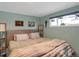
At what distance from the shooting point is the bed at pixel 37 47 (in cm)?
87

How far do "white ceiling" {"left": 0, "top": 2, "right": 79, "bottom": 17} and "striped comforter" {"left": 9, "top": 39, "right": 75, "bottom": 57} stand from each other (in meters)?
0.41

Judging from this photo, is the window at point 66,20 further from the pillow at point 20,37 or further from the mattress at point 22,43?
the pillow at point 20,37

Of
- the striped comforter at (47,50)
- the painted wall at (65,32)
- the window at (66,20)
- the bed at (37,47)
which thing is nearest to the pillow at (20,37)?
the bed at (37,47)

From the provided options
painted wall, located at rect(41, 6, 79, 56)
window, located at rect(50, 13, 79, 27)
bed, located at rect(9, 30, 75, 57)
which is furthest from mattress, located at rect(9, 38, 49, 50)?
window, located at rect(50, 13, 79, 27)

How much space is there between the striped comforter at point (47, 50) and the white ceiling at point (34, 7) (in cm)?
41

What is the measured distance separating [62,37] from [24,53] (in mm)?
526

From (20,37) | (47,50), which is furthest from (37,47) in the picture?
(20,37)

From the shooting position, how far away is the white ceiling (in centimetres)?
90

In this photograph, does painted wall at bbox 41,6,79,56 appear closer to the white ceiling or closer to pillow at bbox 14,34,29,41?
the white ceiling

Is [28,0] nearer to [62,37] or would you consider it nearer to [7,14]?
[7,14]

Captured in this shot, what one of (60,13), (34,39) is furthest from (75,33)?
(34,39)

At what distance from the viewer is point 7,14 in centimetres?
90

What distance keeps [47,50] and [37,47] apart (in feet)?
0.42

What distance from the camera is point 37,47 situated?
0.95 meters
